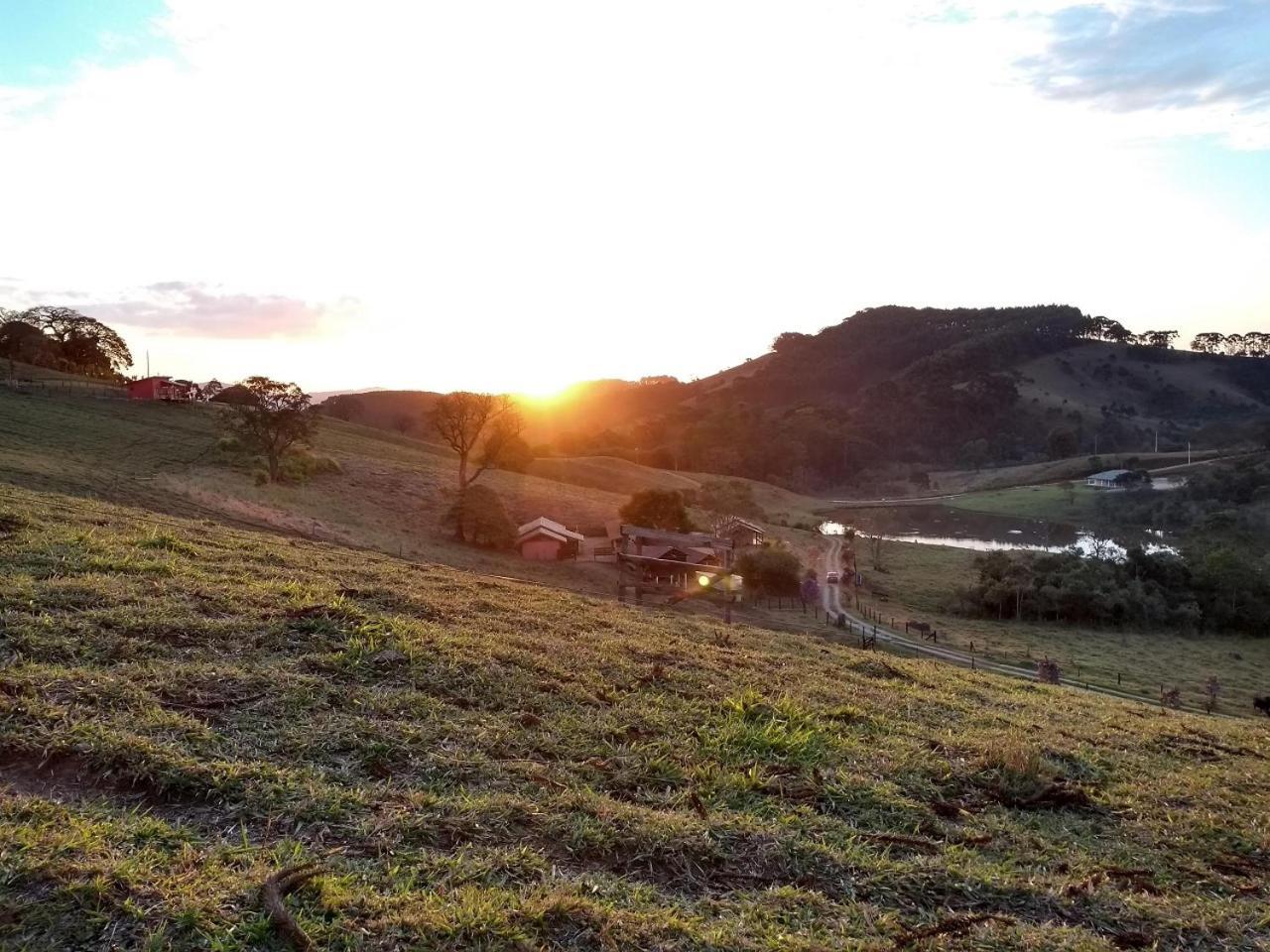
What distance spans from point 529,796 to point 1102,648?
134ft

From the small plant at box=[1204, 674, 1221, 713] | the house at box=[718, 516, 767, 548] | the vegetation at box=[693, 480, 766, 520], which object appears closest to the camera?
the small plant at box=[1204, 674, 1221, 713]

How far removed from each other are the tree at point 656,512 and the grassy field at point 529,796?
38891 mm

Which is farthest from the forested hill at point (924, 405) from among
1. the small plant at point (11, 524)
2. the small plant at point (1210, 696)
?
the small plant at point (11, 524)

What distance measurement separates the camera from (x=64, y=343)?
78.7m

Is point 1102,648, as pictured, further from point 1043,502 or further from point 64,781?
point 1043,502

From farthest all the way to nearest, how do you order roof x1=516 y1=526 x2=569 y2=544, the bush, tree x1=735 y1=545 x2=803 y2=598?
the bush, tree x1=735 y1=545 x2=803 y2=598, roof x1=516 y1=526 x2=569 y2=544

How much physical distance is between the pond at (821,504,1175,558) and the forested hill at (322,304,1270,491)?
961 inches

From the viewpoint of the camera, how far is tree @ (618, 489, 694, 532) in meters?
48.4

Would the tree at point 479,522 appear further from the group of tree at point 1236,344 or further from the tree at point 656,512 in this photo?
the group of tree at point 1236,344

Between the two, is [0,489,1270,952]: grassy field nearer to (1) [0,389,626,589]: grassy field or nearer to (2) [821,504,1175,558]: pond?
(1) [0,389,626,589]: grassy field

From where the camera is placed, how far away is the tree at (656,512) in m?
48.4

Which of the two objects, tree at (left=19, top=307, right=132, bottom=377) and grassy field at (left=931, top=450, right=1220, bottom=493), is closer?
tree at (left=19, top=307, right=132, bottom=377)

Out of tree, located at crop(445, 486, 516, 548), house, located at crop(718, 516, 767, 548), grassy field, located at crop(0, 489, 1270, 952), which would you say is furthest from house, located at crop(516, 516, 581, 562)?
grassy field, located at crop(0, 489, 1270, 952)

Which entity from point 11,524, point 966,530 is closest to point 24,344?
point 11,524
